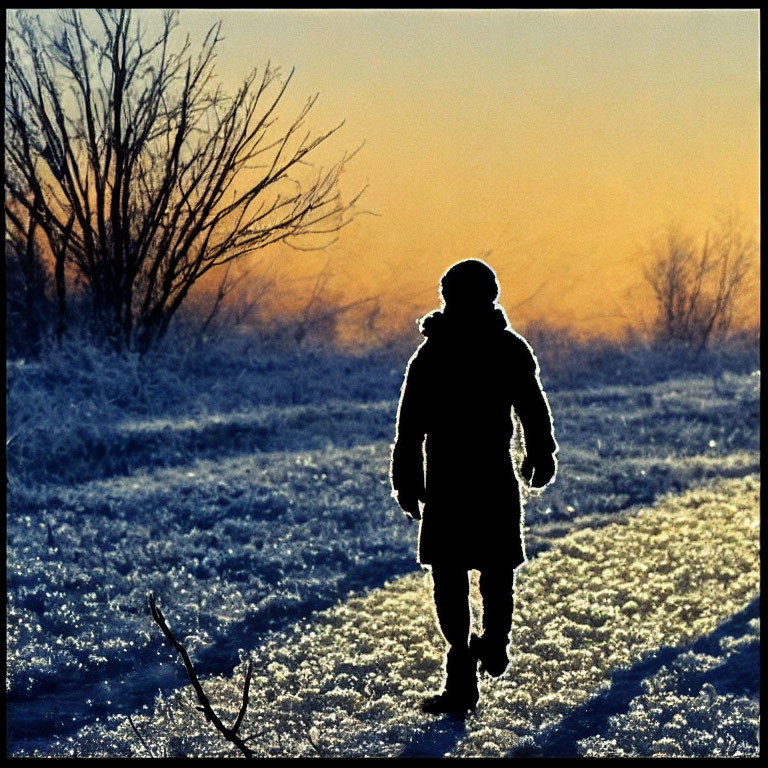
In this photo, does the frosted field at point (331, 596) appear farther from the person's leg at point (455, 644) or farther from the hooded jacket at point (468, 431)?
the hooded jacket at point (468, 431)

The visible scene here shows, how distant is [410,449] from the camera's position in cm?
442

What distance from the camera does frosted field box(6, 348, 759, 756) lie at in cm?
475

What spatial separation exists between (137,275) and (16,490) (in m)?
8.08

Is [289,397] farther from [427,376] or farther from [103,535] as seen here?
[427,376]

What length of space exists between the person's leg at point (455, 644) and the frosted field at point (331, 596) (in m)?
0.13

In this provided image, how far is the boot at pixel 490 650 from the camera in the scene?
183 inches

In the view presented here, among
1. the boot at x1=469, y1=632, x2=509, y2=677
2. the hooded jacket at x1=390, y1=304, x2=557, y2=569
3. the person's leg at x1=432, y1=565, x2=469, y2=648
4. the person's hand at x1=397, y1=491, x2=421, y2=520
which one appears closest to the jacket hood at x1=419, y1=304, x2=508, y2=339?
the hooded jacket at x1=390, y1=304, x2=557, y2=569

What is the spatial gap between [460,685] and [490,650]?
23 centimetres

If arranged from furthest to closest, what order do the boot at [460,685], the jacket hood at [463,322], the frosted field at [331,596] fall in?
the frosted field at [331,596] → the boot at [460,685] → the jacket hood at [463,322]

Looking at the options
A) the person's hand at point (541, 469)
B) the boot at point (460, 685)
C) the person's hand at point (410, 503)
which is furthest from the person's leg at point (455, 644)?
the person's hand at point (541, 469)

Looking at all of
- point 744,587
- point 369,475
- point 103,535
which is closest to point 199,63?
point 369,475

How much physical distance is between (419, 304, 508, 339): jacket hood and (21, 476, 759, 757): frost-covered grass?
6.35 feet

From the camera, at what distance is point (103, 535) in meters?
8.63

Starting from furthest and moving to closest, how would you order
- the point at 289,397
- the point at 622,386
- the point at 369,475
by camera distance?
the point at 622,386 → the point at 289,397 → the point at 369,475
